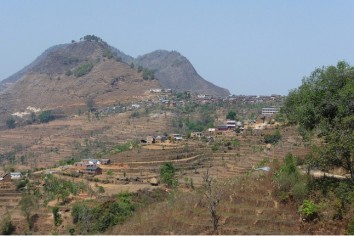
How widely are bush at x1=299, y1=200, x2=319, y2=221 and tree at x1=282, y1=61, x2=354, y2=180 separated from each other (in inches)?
47.0

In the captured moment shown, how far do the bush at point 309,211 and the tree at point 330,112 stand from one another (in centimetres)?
119

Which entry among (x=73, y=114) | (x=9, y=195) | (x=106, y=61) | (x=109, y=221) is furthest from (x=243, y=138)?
(x=106, y=61)

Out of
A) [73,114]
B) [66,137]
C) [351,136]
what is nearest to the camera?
[351,136]

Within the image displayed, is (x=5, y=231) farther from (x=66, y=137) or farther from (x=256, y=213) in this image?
(x=66, y=137)

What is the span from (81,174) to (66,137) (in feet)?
129

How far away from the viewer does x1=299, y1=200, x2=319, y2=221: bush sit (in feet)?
50.5

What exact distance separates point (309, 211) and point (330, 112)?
3.22 metres

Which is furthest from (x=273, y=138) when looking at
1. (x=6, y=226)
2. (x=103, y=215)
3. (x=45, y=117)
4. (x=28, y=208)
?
(x=45, y=117)

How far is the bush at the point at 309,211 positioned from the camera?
50.5 feet

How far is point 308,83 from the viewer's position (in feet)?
58.1

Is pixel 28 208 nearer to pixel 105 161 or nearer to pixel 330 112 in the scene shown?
pixel 105 161

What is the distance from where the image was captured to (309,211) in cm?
1540

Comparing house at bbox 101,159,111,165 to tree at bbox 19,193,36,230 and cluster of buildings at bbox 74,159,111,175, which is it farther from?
tree at bbox 19,193,36,230

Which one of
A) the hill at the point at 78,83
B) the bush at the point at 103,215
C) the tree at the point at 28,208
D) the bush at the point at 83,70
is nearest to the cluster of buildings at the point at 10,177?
the tree at the point at 28,208
